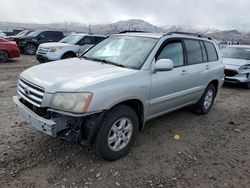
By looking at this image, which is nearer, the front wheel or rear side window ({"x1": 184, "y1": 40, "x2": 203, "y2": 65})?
rear side window ({"x1": 184, "y1": 40, "x2": 203, "y2": 65})

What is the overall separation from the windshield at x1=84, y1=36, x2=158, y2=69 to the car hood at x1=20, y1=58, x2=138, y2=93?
23 cm

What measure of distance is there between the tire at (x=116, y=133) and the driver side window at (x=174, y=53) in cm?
115

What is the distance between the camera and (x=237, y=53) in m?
10.7

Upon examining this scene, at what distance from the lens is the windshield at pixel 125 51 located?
4.04 meters

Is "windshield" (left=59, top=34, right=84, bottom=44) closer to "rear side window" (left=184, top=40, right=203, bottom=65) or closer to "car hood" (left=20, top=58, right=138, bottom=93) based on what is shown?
"rear side window" (left=184, top=40, right=203, bottom=65)

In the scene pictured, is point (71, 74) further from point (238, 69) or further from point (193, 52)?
point (238, 69)

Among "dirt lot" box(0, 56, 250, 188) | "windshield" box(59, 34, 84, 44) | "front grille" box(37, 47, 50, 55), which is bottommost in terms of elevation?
"dirt lot" box(0, 56, 250, 188)

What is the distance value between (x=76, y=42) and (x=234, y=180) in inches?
424

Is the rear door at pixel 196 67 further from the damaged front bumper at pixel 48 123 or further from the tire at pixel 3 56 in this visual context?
the tire at pixel 3 56

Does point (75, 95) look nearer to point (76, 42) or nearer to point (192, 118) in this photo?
point (192, 118)

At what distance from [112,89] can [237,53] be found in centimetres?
894

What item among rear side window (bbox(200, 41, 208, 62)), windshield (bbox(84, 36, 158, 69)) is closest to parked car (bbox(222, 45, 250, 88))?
rear side window (bbox(200, 41, 208, 62))

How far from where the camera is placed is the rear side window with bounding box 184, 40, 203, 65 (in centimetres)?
502

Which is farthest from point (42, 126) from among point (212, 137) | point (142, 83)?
point (212, 137)
